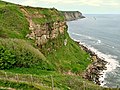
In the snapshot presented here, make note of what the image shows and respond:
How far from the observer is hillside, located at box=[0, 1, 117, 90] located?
136 ft

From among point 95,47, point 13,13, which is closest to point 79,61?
point 13,13

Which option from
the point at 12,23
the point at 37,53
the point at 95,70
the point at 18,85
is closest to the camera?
the point at 18,85

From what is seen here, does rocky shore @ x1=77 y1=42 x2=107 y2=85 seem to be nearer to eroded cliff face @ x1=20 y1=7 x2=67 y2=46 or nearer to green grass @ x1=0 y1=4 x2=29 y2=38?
eroded cliff face @ x1=20 y1=7 x2=67 y2=46

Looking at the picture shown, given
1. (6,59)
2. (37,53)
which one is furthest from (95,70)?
(6,59)

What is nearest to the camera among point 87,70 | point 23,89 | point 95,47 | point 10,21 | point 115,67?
point 23,89

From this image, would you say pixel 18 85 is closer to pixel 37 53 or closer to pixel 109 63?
pixel 37 53

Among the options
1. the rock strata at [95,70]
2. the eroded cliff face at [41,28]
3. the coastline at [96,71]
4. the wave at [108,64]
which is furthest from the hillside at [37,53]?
the wave at [108,64]

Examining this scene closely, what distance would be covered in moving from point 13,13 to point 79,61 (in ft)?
82.2

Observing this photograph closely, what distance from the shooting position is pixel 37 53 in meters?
57.1

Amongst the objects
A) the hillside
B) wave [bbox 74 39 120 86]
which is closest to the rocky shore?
wave [bbox 74 39 120 86]

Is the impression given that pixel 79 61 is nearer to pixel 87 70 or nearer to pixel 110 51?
pixel 87 70

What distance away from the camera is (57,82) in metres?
44.0

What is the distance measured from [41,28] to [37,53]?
1876 centimetres

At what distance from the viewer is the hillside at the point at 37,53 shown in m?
41.5
